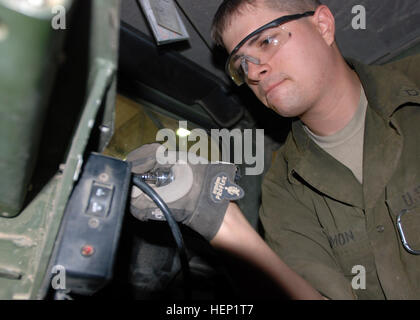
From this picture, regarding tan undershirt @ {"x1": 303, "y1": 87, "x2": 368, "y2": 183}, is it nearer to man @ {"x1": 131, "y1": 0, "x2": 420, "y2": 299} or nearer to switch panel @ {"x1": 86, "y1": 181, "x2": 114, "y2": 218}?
man @ {"x1": 131, "y1": 0, "x2": 420, "y2": 299}

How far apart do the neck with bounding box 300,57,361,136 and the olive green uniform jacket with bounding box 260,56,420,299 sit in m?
0.07

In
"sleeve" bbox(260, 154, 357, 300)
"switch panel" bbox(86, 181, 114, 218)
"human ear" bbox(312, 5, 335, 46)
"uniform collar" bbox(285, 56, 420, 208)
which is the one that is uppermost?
"human ear" bbox(312, 5, 335, 46)

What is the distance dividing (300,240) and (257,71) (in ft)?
2.59

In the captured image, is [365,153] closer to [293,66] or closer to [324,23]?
[293,66]

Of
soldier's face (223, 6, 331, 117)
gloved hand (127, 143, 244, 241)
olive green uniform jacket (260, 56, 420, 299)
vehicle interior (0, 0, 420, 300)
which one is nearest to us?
vehicle interior (0, 0, 420, 300)

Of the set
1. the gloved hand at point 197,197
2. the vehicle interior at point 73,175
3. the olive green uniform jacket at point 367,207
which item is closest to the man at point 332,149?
the olive green uniform jacket at point 367,207

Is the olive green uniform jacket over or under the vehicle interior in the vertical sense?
under

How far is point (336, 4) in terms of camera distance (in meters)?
1.38

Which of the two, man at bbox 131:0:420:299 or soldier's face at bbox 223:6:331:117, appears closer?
man at bbox 131:0:420:299

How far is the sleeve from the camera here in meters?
1.14

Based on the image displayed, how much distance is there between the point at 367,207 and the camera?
1.17 meters

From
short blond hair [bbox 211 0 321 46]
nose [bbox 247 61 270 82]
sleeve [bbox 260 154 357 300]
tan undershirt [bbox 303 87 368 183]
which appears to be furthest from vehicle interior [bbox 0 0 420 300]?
tan undershirt [bbox 303 87 368 183]

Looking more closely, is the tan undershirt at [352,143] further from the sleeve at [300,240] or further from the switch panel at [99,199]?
the switch panel at [99,199]

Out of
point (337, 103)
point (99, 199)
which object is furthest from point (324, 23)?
point (99, 199)
